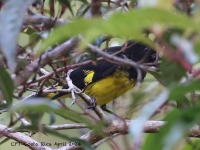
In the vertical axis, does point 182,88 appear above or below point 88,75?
above

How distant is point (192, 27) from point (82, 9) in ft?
3.23

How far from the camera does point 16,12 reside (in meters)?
0.69

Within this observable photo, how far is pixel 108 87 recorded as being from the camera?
2.86 metres

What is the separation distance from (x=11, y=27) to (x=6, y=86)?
0.84ft

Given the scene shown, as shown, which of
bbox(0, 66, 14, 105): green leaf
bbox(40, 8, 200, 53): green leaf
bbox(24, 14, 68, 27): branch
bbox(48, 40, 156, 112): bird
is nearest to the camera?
bbox(40, 8, 200, 53): green leaf

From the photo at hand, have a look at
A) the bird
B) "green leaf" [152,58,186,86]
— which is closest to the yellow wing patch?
the bird

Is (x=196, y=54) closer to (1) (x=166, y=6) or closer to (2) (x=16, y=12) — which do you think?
(1) (x=166, y=6)

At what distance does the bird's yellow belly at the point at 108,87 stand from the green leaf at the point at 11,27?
212 cm

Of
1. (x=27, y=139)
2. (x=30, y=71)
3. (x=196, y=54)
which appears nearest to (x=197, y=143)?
(x=30, y=71)

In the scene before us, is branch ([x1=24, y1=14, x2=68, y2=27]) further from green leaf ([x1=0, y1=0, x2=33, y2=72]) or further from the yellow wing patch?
the yellow wing patch

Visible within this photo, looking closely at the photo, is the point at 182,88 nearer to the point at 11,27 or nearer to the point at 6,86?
the point at 11,27

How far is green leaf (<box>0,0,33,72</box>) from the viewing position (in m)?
0.59

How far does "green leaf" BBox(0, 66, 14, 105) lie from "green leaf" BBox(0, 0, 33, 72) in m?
0.19

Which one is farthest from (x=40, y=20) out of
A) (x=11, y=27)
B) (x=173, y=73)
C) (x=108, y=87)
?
(x=108, y=87)
